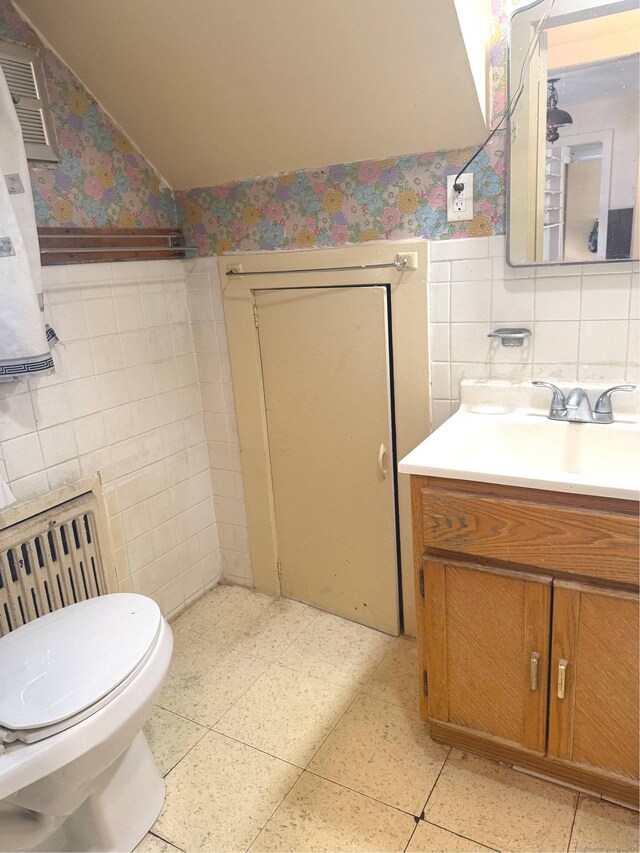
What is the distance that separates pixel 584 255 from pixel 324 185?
830mm

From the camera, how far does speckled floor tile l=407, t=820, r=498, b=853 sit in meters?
1.38

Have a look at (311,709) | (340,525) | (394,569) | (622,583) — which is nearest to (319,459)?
(340,525)

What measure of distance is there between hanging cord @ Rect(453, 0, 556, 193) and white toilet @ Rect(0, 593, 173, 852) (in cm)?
146

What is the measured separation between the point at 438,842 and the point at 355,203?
175 centimetres

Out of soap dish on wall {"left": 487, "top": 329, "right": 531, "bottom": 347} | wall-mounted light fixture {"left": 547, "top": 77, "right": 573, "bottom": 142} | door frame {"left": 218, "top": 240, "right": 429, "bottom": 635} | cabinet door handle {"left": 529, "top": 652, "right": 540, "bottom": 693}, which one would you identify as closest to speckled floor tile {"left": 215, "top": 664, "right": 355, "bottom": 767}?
door frame {"left": 218, "top": 240, "right": 429, "bottom": 635}

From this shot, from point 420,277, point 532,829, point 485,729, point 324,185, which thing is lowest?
point 532,829

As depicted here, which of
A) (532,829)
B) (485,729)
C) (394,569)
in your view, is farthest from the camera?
(394,569)

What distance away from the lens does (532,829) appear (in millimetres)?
1416

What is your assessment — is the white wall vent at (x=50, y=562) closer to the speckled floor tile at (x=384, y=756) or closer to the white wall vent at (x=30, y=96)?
the speckled floor tile at (x=384, y=756)

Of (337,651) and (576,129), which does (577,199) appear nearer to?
(576,129)

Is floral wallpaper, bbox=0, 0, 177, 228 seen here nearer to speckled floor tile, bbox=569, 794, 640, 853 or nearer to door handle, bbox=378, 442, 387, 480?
door handle, bbox=378, 442, 387, 480

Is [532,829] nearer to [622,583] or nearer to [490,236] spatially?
[622,583]

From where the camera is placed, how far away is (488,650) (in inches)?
58.4

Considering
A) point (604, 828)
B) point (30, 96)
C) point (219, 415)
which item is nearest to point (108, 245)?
point (30, 96)
